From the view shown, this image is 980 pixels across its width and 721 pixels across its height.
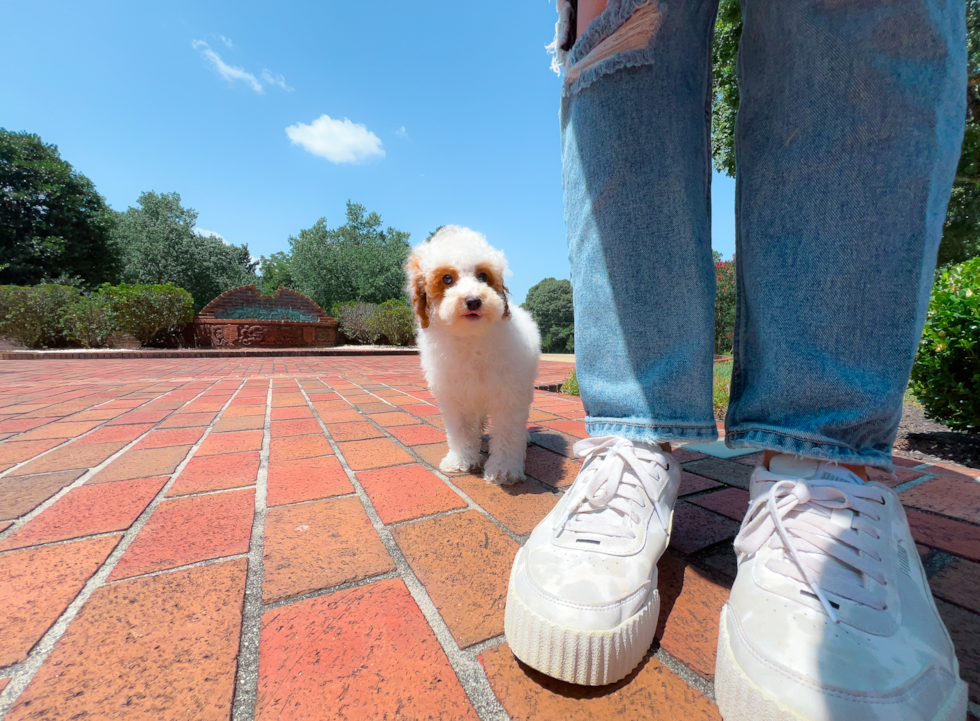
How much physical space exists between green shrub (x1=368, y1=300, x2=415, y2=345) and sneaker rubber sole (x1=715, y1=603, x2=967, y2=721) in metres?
13.5

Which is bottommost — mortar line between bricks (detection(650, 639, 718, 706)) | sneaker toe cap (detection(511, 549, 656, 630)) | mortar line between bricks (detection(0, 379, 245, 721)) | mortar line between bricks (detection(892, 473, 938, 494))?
mortar line between bricks (detection(892, 473, 938, 494))

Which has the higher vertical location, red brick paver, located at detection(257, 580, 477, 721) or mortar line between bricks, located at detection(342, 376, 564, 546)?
red brick paver, located at detection(257, 580, 477, 721)

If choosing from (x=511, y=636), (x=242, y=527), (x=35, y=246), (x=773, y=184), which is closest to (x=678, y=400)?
(x=773, y=184)

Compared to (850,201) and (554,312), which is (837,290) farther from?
(554,312)

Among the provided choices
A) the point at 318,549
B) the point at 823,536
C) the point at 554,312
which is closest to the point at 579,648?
the point at 823,536

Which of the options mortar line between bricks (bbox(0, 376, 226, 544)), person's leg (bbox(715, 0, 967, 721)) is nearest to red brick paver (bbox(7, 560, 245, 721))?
mortar line between bricks (bbox(0, 376, 226, 544))

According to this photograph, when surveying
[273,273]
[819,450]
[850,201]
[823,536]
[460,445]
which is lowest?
[460,445]

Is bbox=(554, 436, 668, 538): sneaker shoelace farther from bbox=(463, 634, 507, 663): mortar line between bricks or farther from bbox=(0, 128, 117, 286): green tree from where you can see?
bbox=(0, 128, 117, 286): green tree

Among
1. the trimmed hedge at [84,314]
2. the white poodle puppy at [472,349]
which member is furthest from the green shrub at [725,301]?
the trimmed hedge at [84,314]

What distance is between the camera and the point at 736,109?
275 centimetres

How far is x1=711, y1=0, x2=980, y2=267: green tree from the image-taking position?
3.78m

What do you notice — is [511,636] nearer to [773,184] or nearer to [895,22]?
[773,184]

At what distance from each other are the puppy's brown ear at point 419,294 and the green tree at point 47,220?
87.6ft

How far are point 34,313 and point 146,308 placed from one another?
9.26 ft
